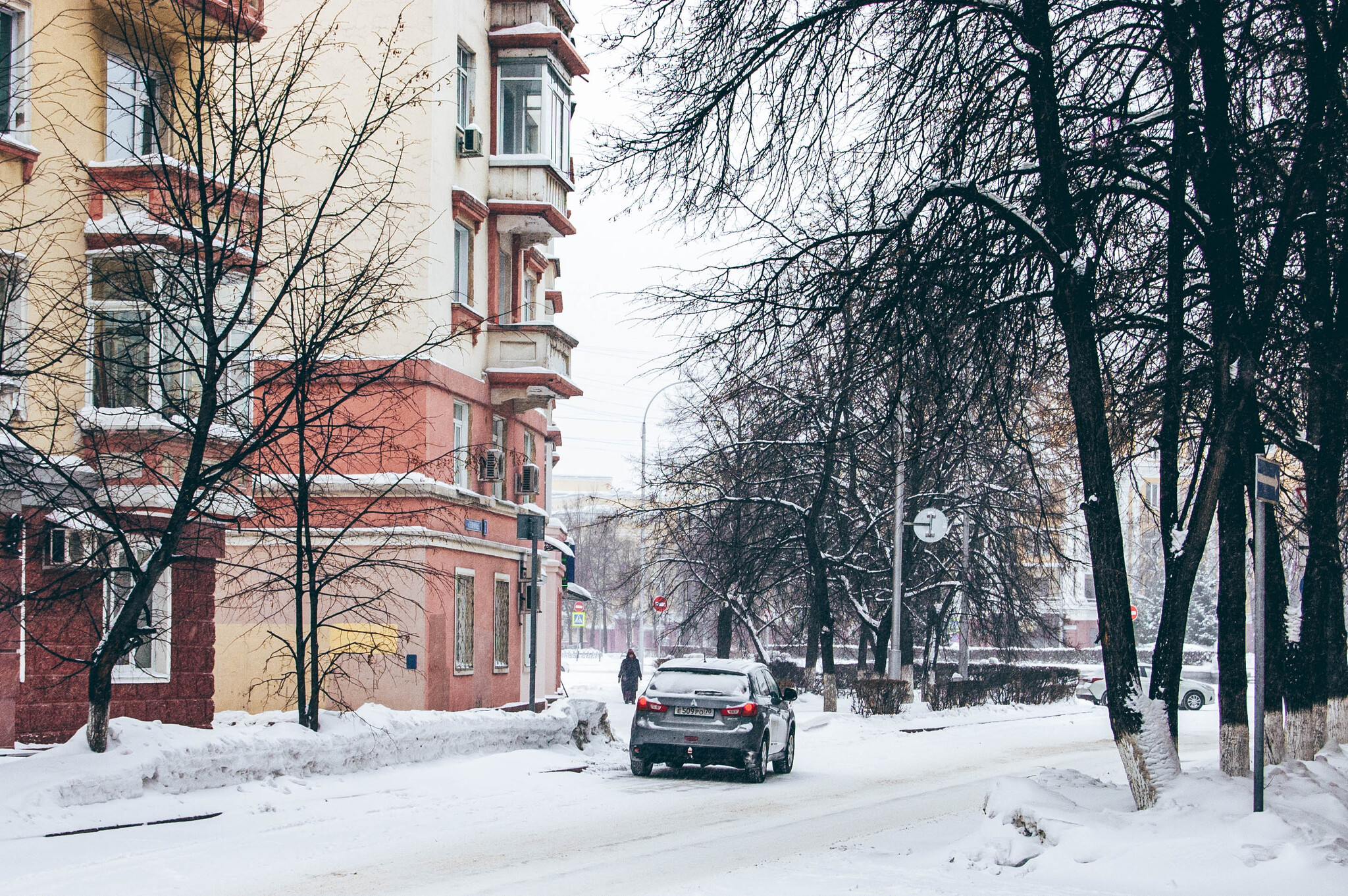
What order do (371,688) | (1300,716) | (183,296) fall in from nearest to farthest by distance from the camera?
(1300,716)
(183,296)
(371,688)

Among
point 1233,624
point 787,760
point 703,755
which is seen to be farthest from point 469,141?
point 1233,624

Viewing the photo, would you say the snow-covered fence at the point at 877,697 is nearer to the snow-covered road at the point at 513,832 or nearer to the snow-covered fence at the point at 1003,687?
the snow-covered fence at the point at 1003,687

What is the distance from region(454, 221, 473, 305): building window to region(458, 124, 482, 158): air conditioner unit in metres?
1.41

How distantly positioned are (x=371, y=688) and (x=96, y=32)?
13.6 metres

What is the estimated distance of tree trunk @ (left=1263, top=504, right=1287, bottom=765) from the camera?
14141 mm

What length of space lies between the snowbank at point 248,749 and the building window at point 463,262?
10368mm

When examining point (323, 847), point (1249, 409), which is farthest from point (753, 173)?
point (323, 847)

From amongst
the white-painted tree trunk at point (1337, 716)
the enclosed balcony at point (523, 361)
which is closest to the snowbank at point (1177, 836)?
the white-painted tree trunk at point (1337, 716)

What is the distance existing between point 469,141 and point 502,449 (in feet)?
21.5

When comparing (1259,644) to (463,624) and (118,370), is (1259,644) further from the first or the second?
(463,624)

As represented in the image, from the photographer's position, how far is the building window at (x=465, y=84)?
2872cm

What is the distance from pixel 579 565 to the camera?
11362 centimetres

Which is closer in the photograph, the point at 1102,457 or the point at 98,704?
the point at 1102,457

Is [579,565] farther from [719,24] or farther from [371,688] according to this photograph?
[719,24]
